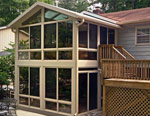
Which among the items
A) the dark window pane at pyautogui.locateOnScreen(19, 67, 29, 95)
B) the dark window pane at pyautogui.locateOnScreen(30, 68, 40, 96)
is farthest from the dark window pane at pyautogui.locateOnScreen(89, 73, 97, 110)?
the dark window pane at pyautogui.locateOnScreen(19, 67, 29, 95)

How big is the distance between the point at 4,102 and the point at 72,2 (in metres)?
30.5

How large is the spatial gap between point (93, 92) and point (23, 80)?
147 inches

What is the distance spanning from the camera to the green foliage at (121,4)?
2771 cm

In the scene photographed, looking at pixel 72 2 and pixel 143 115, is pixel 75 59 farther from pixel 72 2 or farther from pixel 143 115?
pixel 72 2

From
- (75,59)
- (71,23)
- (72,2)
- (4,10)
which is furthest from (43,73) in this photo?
(72,2)

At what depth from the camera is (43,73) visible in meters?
10.6

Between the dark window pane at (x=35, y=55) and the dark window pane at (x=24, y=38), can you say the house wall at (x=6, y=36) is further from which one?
the dark window pane at (x=35, y=55)

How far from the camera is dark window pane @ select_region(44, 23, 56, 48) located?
33.5 ft

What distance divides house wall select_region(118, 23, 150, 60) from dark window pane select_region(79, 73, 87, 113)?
3329mm

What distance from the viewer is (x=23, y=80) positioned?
11.7 metres

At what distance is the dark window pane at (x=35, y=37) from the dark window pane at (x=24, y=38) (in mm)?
308

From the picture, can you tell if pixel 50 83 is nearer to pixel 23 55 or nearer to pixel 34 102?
pixel 34 102

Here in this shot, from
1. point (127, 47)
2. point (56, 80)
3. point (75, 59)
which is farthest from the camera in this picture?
point (127, 47)

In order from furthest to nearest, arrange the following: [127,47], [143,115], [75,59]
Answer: [127,47] < [75,59] < [143,115]
